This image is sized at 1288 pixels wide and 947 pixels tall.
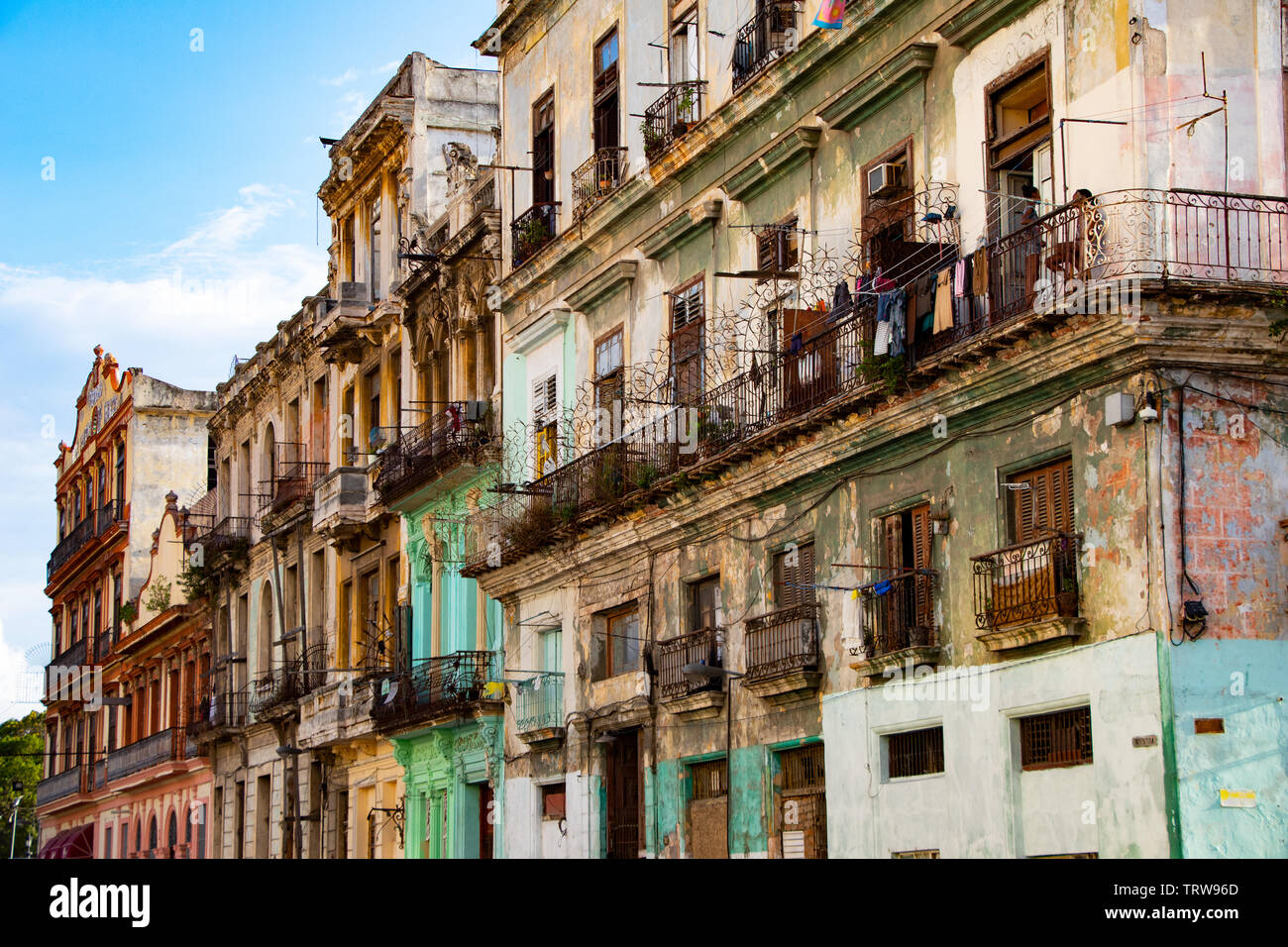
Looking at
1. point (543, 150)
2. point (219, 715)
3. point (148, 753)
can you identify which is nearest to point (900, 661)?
point (543, 150)

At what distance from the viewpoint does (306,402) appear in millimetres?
38625

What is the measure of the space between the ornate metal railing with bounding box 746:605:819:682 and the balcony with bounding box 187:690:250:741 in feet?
70.4

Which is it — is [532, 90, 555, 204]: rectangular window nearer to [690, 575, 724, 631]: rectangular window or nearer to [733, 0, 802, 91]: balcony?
[733, 0, 802, 91]: balcony

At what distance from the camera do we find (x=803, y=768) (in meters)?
19.4

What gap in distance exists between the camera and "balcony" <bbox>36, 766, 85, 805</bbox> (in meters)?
53.3

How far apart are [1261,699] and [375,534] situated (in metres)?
21.4

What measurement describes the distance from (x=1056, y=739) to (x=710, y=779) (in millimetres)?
6331

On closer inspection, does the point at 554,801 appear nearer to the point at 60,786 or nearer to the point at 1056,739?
the point at 1056,739

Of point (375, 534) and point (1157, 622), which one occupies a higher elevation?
point (375, 534)

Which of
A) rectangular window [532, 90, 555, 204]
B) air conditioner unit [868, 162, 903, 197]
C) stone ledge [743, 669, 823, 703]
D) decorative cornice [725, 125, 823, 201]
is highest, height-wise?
rectangular window [532, 90, 555, 204]

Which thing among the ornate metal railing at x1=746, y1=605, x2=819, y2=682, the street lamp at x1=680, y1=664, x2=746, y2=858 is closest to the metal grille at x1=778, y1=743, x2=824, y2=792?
the ornate metal railing at x1=746, y1=605, x2=819, y2=682

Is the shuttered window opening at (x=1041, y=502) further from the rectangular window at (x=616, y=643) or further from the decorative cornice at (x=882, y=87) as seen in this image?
the rectangular window at (x=616, y=643)
